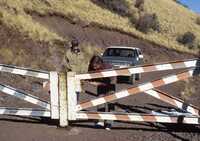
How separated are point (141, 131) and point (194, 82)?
12.8 m

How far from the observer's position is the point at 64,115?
11.7m

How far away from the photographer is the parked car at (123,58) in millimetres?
24391

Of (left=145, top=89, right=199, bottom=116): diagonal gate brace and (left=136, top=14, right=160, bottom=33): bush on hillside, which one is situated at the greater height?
(left=136, top=14, right=160, bottom=33): bush on hillside

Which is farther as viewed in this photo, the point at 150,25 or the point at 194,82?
the point at 150,25

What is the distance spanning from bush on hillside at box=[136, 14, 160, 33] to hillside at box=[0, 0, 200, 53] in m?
0.71

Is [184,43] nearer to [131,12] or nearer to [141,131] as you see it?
[131,12]

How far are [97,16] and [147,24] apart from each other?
11236 millimetres

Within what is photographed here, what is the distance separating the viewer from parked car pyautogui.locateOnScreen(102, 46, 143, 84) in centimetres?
2439

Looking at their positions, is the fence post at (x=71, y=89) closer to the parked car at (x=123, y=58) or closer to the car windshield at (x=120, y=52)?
the parked car at (x=123, y=58)

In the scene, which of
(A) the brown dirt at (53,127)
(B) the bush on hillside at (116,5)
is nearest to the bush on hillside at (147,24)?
(B) the bush on hillside at (116,5)

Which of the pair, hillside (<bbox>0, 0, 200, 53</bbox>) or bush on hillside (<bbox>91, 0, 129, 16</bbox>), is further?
bush on hillside (<bbox>91, 0, 129, 16</bbox>)

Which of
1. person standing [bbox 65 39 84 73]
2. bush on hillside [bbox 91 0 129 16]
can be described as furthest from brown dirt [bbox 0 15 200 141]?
bush on hillside [bbox 91 0 129 16]

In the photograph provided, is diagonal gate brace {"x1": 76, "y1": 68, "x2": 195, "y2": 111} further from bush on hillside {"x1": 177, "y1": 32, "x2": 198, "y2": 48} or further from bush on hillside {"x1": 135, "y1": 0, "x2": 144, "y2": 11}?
bush on hillside {"x1": 135, "y1": 0, "x2": 144, "y2": 11}

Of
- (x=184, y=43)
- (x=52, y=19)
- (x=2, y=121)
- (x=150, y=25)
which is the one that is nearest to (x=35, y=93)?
(x=2, y=121)
